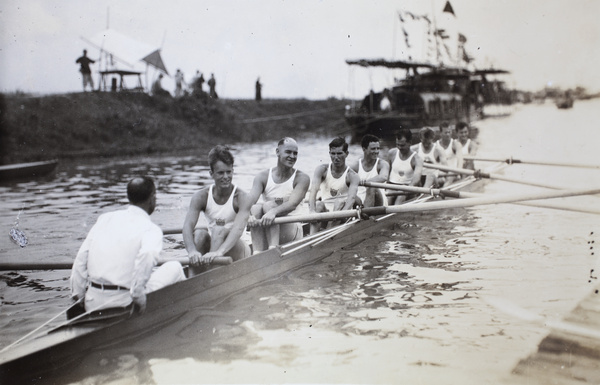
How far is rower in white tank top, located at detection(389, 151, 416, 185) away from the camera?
8.02 meters

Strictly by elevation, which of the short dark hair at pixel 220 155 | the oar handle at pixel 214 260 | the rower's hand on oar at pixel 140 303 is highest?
the short dark hair at pixel 220 155

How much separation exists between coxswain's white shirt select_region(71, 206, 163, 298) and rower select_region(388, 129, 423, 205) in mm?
5403

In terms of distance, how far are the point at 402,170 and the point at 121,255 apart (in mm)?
5950

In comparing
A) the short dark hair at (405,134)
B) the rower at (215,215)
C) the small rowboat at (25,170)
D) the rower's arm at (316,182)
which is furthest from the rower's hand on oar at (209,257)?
the small rowboat at (25,170)

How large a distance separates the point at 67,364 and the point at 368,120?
20.8 metres

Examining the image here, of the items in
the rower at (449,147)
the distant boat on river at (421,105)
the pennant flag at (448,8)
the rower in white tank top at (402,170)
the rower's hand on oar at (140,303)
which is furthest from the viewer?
the distant boat on river at (421,105)

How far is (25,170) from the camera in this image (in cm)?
1210

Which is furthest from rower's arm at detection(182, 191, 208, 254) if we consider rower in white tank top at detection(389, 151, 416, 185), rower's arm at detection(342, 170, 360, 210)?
rower in white tank top at detection(389, 151, 416, 185)

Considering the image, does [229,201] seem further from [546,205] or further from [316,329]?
[546,205]

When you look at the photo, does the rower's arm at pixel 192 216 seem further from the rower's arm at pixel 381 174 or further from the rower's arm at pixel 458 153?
the rower's arm at pixel 458 153

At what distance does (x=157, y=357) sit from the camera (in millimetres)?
3295

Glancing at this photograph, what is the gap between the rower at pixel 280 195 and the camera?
4.81 metres

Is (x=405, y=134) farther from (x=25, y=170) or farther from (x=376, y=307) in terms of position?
(x=25, y=170)

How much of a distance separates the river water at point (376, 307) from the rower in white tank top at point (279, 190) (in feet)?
2.54
